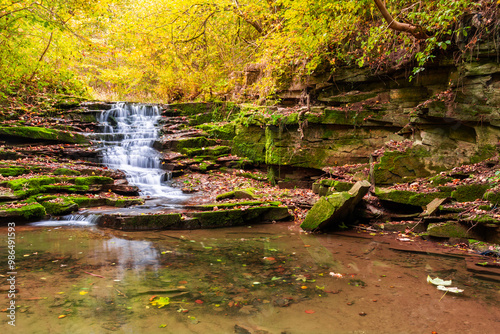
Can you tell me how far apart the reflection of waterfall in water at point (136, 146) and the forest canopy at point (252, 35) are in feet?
7.64

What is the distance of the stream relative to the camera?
8.67ft

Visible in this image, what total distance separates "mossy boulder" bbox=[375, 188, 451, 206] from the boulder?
57cm

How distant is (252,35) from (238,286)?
15687mm

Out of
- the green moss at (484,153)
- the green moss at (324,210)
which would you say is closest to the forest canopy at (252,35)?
the green moss at (484,153)

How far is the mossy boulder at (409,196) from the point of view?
637 centimetres

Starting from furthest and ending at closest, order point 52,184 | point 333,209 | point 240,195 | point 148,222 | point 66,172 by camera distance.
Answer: point 66,172, point 240,195, point 52,184, point 148,222, point 333,209

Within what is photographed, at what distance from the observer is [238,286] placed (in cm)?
351

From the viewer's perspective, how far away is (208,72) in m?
15.9

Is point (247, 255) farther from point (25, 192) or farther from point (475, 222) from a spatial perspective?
point (25, 192)

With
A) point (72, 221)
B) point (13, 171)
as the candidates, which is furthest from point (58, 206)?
point (13, 171)

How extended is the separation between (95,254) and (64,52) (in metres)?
13.5

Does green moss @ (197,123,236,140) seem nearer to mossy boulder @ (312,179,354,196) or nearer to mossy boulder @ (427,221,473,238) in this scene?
mossy boulder @ (312,179,354,196)

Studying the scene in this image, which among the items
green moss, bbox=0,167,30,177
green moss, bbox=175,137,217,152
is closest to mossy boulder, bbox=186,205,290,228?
green moss, bbox=0,167,30,177

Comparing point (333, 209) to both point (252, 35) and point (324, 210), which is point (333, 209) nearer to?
point (324, 210)
